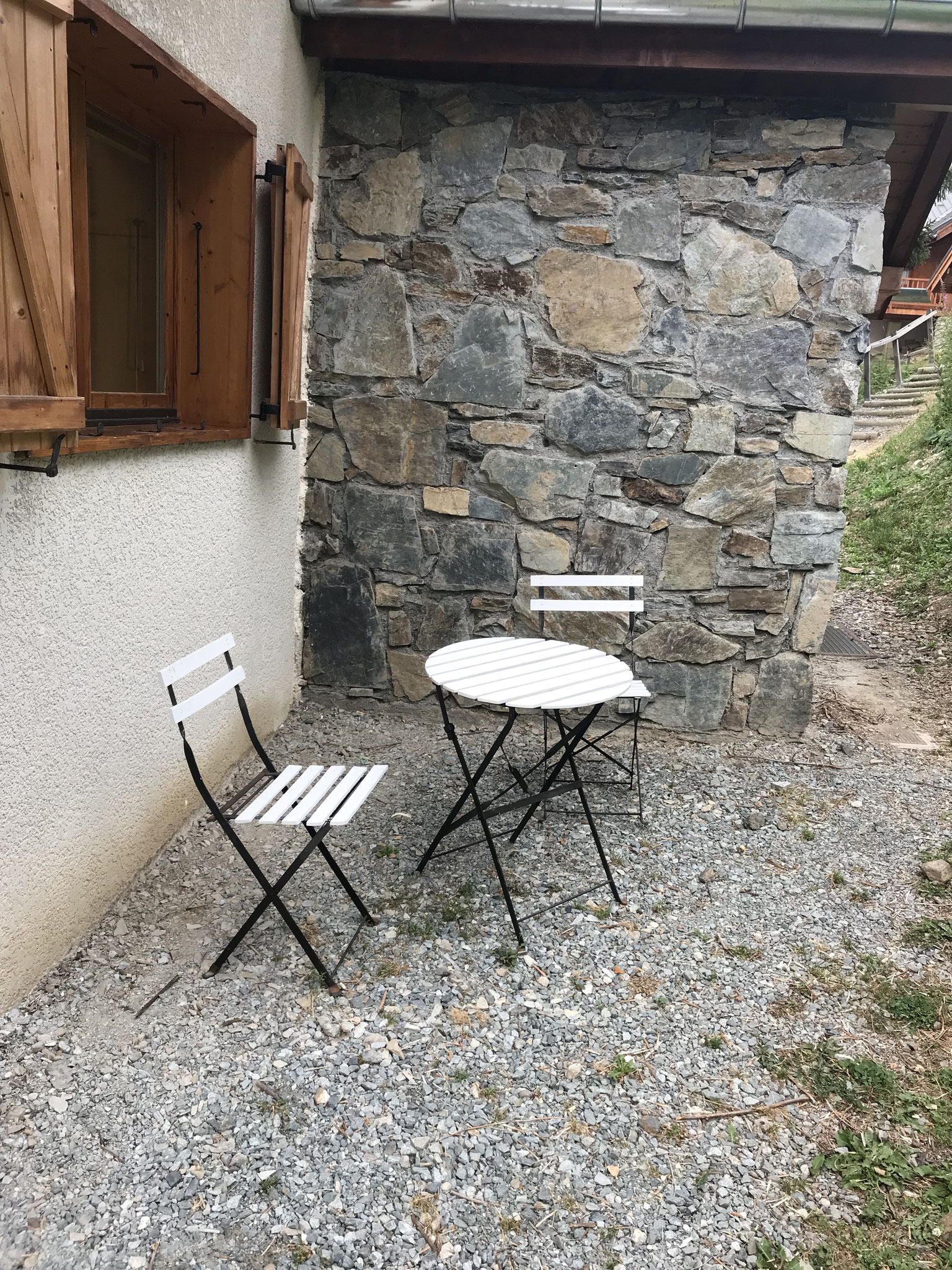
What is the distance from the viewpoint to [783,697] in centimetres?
456

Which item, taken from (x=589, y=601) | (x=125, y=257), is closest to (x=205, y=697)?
(x=125, y=257)

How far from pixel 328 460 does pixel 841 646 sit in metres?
3.80

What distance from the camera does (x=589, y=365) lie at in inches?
168

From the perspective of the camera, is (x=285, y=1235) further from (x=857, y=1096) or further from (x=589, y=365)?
(x=589, y=365)

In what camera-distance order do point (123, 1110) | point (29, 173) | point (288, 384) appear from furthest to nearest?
point (288, 384), point (123, 1110), point (29, 173)

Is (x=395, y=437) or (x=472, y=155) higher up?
(x=472, y=155)

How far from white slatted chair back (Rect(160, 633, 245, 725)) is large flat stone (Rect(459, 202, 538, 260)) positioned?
2.39m

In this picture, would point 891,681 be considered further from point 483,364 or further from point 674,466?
point 483,364

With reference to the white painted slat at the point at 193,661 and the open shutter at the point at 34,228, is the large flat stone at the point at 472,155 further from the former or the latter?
the white painted slat at the point at 193,661

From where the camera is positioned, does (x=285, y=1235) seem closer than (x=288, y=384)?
Yes

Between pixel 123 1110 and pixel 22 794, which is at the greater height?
pixel 22 794

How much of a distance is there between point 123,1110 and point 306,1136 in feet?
1.35

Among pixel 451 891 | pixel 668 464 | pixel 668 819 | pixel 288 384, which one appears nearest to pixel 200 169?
pixel 288 384

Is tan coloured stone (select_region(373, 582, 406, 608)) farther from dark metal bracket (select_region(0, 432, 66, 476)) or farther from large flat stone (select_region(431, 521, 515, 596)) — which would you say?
dark metal bracket (select_region(0, 432, 66, 476))
